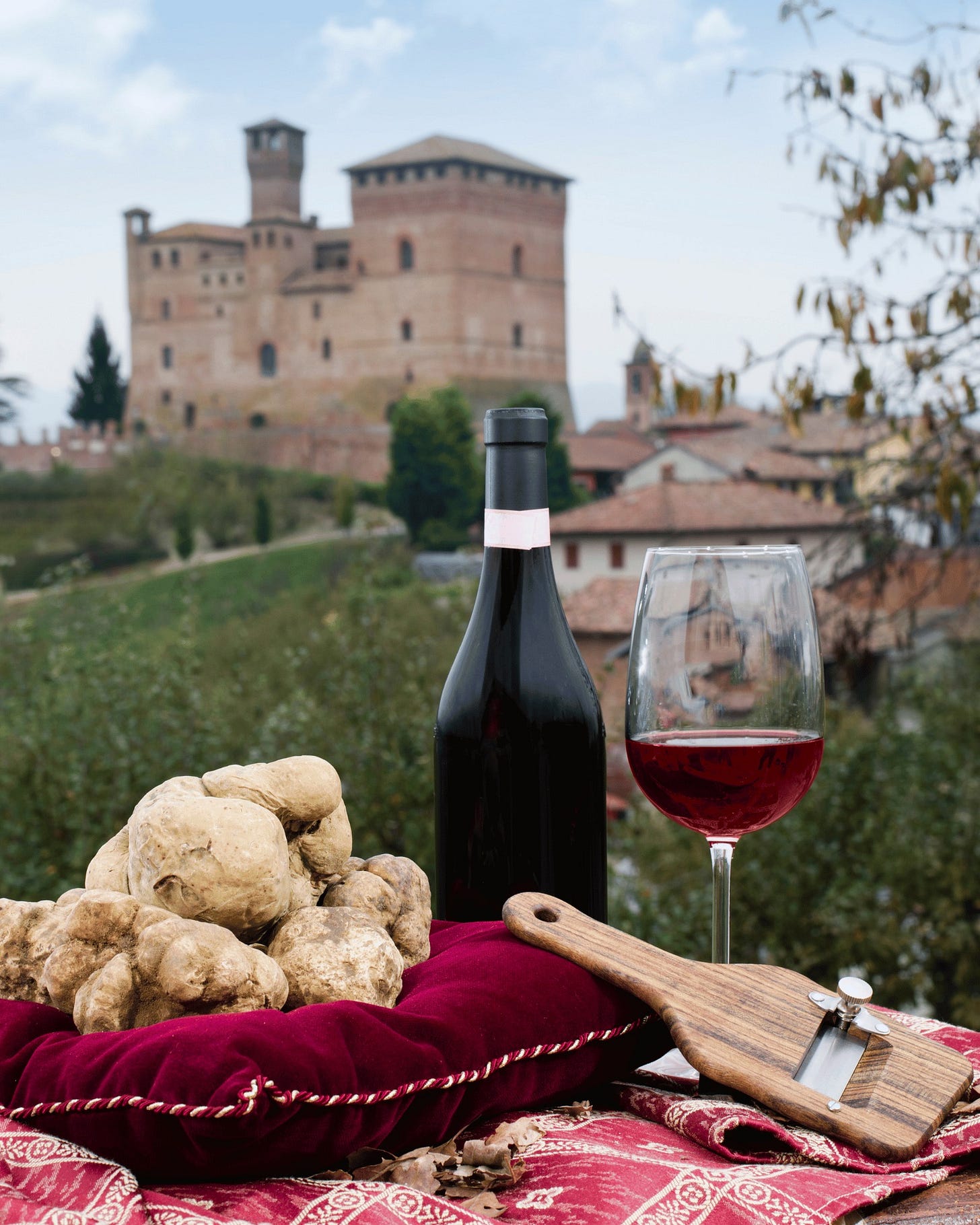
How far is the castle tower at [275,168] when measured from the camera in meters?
39.3

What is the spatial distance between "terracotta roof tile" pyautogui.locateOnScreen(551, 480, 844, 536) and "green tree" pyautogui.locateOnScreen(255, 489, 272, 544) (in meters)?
6.66

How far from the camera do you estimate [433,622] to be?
391 inches

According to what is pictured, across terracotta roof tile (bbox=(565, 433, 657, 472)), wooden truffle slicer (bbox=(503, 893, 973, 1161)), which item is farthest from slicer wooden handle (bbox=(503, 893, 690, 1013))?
terracotta roof tile (bbox=(565, 433, 657, 472))

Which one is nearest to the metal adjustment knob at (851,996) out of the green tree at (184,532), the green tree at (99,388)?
the green tree at (184,532)

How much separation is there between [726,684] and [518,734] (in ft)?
0.55

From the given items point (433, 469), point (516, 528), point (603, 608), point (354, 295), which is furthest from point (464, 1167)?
point (354, 295)

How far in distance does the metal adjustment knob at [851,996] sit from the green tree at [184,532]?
2669 cm

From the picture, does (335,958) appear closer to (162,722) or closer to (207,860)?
(207,860)

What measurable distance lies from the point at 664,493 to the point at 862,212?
23.3 meters

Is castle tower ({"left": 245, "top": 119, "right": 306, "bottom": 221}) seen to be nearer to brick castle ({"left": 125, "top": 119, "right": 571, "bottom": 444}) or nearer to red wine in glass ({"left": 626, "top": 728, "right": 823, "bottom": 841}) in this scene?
brick castle ({"left": 125, "top": 119, "right": 571, "bottom": 444})

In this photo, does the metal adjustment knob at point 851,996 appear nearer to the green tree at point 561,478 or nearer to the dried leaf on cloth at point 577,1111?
the dried leaf on cloth at point 577,1111

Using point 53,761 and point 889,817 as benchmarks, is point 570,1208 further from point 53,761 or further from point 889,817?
point 889,817

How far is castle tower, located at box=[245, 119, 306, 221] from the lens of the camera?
39281mm

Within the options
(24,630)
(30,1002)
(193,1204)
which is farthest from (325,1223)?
(24,630)
